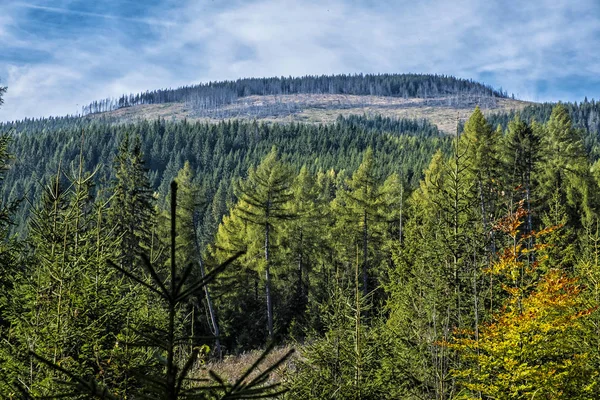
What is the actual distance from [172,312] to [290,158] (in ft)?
386

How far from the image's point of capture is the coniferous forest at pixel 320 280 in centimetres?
821

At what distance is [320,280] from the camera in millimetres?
33406

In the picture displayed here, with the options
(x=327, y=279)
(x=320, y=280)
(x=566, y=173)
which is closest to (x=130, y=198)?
(x=327, y=279)

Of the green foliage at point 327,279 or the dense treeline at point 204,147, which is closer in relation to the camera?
the green foliage at point 327,279

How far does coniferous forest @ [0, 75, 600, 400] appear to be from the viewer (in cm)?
821

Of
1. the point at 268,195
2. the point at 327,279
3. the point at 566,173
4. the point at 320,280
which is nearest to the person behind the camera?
the point at 327,279

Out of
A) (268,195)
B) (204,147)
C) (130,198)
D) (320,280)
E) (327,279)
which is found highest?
(204,147)

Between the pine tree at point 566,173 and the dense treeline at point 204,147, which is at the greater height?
the dense treeline at point 204,147

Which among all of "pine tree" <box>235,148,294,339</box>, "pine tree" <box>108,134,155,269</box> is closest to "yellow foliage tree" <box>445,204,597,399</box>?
"pine tree" <box>235,148,294,339</box>

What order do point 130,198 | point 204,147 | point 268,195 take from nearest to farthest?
point 130,198
point 268,195
point 204,147

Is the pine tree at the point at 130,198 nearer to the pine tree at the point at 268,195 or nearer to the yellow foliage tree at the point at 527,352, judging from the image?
the pine tree at the point at 268,195

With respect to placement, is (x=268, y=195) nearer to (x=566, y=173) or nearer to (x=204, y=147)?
(x=566, y=173)

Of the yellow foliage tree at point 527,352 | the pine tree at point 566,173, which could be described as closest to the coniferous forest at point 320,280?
the yellow foliage tree at point 527,352

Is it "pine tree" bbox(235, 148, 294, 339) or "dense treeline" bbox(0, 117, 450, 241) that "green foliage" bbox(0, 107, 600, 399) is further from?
"dense treeline" bbox(0, 117, 450, 241)
